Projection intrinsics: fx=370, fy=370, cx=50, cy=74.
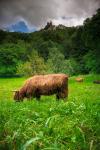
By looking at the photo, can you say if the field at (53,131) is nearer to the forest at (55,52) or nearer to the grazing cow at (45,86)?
the grazing cow at (45,86)

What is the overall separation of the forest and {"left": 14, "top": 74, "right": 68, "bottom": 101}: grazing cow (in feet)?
126

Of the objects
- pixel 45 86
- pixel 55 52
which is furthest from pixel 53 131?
pixel 55 52

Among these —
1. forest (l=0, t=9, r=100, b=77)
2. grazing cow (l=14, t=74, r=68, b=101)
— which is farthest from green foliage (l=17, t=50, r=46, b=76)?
grazing cow (l=14, t=74, r=68, b=101)

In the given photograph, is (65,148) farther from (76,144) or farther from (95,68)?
(95,68)


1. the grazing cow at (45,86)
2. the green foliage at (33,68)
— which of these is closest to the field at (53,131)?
the grazing cow at (45,86)

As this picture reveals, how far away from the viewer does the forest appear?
60.5m

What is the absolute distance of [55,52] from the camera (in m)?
74.3

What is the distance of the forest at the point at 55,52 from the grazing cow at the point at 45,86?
126 feet

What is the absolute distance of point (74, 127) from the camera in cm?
317

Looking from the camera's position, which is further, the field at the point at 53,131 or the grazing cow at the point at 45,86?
the grazing cow at the point at 45,86

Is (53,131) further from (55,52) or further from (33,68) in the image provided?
(55,52)

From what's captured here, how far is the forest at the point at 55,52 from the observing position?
198ft

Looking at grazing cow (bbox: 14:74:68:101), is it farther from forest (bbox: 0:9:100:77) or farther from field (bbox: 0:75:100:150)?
forest (bbox: 0:9:100:77)

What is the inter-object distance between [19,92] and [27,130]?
54.2 feet
